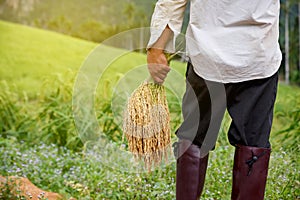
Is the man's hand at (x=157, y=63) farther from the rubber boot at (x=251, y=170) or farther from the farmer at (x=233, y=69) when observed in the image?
the rubber boot at (x=251, y=170)

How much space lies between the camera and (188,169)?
1789 mm

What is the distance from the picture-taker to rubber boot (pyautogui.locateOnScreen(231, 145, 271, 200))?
1661 mm

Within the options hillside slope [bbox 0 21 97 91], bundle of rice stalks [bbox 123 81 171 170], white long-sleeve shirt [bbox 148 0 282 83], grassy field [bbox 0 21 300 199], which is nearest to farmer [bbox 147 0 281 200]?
white long-sleeve shirt [bbox 148 0 282 83]

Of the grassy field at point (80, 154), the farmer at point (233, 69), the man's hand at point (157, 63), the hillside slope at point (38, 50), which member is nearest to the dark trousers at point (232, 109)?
the farmer at point (233, 69)

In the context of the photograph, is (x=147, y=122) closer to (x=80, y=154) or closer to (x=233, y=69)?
(x=233, y=69)

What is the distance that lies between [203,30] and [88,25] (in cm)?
397

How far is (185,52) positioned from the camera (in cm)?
177

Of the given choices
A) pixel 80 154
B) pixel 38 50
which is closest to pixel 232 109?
pixel 80 154

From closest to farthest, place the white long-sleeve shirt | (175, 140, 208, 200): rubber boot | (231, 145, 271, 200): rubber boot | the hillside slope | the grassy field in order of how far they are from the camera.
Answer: the white long-sleeve shirt
(231, 145, 271, 200): rubber boot
(175, 140, 208, 200): rubber boot
the grassy field
the hillside slope

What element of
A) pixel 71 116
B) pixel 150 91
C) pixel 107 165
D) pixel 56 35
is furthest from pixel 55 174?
pixel 56 35

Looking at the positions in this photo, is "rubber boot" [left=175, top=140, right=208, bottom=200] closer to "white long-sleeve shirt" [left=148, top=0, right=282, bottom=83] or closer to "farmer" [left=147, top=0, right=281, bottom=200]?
"farmer" [left=147, top=0, right=281, bottom=200]

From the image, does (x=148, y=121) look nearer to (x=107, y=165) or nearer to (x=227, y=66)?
(x=227, y=66)

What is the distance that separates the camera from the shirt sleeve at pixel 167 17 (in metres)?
1.65

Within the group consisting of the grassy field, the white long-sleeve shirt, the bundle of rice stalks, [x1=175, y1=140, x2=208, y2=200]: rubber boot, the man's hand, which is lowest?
the grassy field
